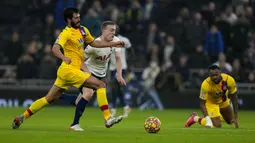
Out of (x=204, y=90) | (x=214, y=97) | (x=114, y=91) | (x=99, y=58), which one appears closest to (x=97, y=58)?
(x=99, y=58)

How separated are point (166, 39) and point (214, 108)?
10.1 meters

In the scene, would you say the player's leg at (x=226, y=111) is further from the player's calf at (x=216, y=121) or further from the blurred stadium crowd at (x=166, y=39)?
the blurred stadium crowd at (x=166, y=39)

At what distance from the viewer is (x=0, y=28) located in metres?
30.9

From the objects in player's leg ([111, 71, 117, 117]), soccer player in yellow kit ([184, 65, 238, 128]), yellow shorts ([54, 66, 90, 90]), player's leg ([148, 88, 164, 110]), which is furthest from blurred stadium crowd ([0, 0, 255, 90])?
yellow shorts ([54, 66, 90, 90])

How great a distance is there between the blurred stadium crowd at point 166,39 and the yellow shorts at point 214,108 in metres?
7.57

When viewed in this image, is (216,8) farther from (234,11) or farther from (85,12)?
(85,12)

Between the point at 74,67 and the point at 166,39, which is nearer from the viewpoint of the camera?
the point at 74,67

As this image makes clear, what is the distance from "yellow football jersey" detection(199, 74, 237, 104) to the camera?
58.0ft

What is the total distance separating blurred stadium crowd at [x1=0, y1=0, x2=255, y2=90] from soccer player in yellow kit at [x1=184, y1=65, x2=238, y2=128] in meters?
7.91

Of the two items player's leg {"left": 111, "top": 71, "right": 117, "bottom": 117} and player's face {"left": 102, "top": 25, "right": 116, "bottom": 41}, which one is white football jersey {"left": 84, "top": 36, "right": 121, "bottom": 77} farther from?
player's leg {"left": 111, "top": 71, "right": 117, "bottom": 117}

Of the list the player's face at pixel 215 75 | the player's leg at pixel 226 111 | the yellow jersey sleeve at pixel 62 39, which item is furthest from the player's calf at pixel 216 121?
the yellow jersey sleeve at pixel 62 39

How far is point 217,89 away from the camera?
17.9m

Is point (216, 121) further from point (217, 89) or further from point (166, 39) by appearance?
point (166, 39)

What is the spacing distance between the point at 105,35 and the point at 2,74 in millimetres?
14005
